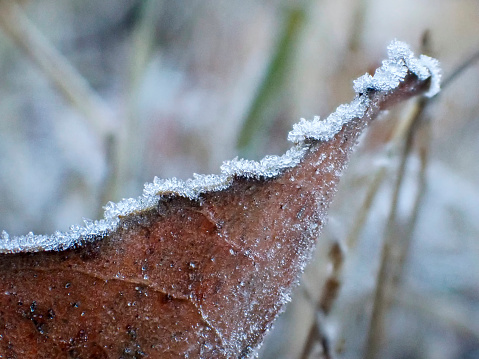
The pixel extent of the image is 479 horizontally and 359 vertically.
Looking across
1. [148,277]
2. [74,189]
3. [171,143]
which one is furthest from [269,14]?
[148,277]

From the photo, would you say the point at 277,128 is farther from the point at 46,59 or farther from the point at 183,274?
the point at 183,274

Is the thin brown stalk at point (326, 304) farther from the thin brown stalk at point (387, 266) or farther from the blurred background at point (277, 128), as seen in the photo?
the thin brown stalk at point (387, 266)

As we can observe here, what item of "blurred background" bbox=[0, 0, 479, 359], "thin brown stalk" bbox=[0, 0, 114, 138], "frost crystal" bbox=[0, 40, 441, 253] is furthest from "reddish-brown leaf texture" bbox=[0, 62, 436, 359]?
"thin brown stalk" bbox=[0, 0, 114, 138]

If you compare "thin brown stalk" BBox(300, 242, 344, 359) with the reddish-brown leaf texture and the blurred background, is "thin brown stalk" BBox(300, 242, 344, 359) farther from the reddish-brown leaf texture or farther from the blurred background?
the reddish-brown leaf texture

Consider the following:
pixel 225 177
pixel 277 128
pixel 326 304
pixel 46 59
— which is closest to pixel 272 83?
pixel 277 128

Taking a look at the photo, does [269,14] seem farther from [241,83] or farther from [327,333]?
[327,333]

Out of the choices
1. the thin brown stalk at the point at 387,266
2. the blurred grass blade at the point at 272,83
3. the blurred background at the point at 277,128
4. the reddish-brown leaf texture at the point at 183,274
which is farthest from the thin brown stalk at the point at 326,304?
the blurred grass blade at the point at 272,83
